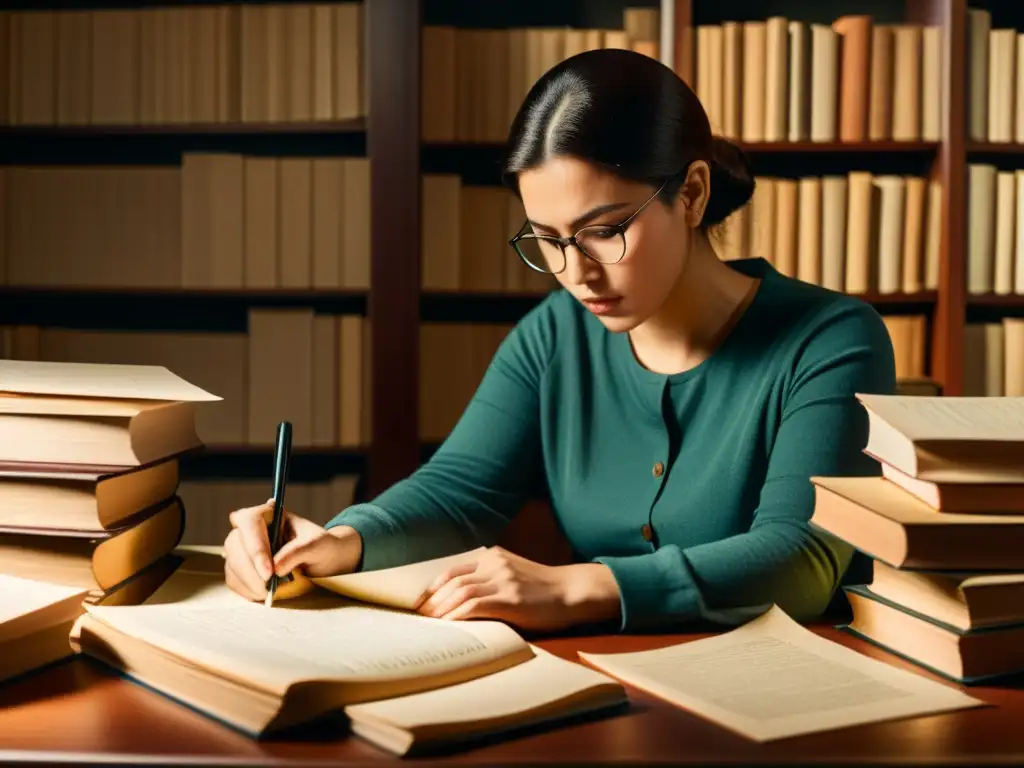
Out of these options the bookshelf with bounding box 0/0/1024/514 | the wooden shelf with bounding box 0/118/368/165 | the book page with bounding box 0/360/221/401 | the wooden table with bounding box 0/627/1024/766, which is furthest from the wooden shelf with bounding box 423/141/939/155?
the wooden table with bounding box 0/627/1024/766

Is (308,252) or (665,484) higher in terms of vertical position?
(308,252)

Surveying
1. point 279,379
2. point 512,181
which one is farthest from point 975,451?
point 279,379

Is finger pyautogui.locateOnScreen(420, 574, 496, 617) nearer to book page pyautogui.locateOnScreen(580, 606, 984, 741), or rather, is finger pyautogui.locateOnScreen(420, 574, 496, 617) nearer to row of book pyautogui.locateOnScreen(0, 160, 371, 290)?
book page pyautogui.locateOnScreen(580, 606, 984, 741)

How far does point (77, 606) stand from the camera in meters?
0.86

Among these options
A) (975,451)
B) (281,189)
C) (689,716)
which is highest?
(281,189)

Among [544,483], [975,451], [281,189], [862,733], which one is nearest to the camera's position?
[862,733]

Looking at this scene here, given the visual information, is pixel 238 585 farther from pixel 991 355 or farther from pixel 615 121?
pixel 991 355

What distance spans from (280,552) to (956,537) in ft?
1.84

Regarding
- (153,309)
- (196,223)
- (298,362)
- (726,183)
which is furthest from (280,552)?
(153,309)

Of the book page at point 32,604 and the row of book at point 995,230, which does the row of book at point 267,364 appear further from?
the book page at point 32,604

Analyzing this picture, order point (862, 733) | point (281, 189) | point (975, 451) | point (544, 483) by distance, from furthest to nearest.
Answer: point (281, 189)
point (544, 483)
point (975, 451)
point (862, 733)

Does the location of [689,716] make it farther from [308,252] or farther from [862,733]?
[308,252]

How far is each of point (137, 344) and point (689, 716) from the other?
2238mm

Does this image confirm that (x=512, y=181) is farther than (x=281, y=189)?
No
